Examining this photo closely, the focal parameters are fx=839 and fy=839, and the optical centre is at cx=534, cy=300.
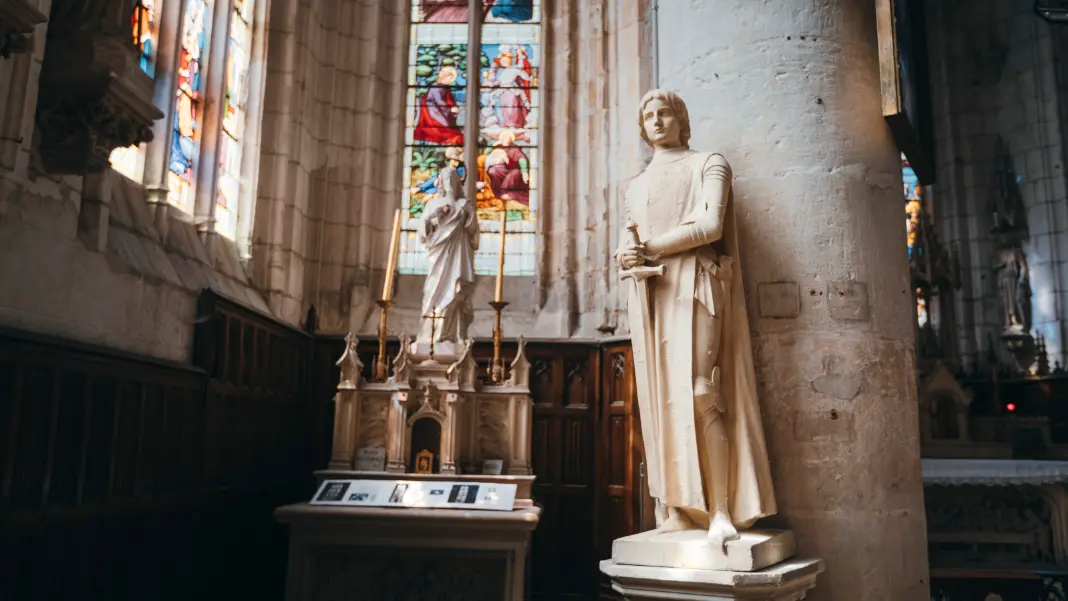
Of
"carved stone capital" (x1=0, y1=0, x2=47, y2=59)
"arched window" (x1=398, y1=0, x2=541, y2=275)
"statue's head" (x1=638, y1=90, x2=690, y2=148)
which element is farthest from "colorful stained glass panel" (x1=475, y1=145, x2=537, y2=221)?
"carved stone capital" (x1=0, y1=0, x2=47, y2=59)

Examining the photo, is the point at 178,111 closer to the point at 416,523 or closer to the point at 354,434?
the point at 354,434

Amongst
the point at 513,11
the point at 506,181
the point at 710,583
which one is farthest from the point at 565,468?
the point at 513,11

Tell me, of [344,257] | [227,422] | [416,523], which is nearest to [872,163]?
[416,523]

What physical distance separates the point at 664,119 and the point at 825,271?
935 millimetres

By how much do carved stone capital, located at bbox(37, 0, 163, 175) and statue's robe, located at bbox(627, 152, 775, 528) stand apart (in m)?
2.58

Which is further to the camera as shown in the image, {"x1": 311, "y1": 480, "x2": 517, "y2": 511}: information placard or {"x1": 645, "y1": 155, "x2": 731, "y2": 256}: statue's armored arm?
{"x1": 311, "y1": 480, "x2": 517, "y2": 511}: information placard

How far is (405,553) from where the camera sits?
5.34m

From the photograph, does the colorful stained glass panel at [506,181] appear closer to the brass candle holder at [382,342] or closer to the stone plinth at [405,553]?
the brass candle holder at [382,342]

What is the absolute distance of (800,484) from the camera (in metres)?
3.39

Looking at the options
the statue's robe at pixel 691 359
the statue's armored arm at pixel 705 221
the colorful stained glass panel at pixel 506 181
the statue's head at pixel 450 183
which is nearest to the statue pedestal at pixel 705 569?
the statue's robe at pixel 691 359

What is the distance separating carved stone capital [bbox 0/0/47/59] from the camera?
9.62 feet

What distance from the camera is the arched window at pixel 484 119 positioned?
995cm

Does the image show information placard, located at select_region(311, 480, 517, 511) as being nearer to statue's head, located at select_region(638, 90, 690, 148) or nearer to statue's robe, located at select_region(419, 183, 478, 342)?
statue's robe, located at select_region(419, 183, 478, 342)

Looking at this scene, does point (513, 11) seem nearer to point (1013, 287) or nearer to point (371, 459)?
point (371, 459)
